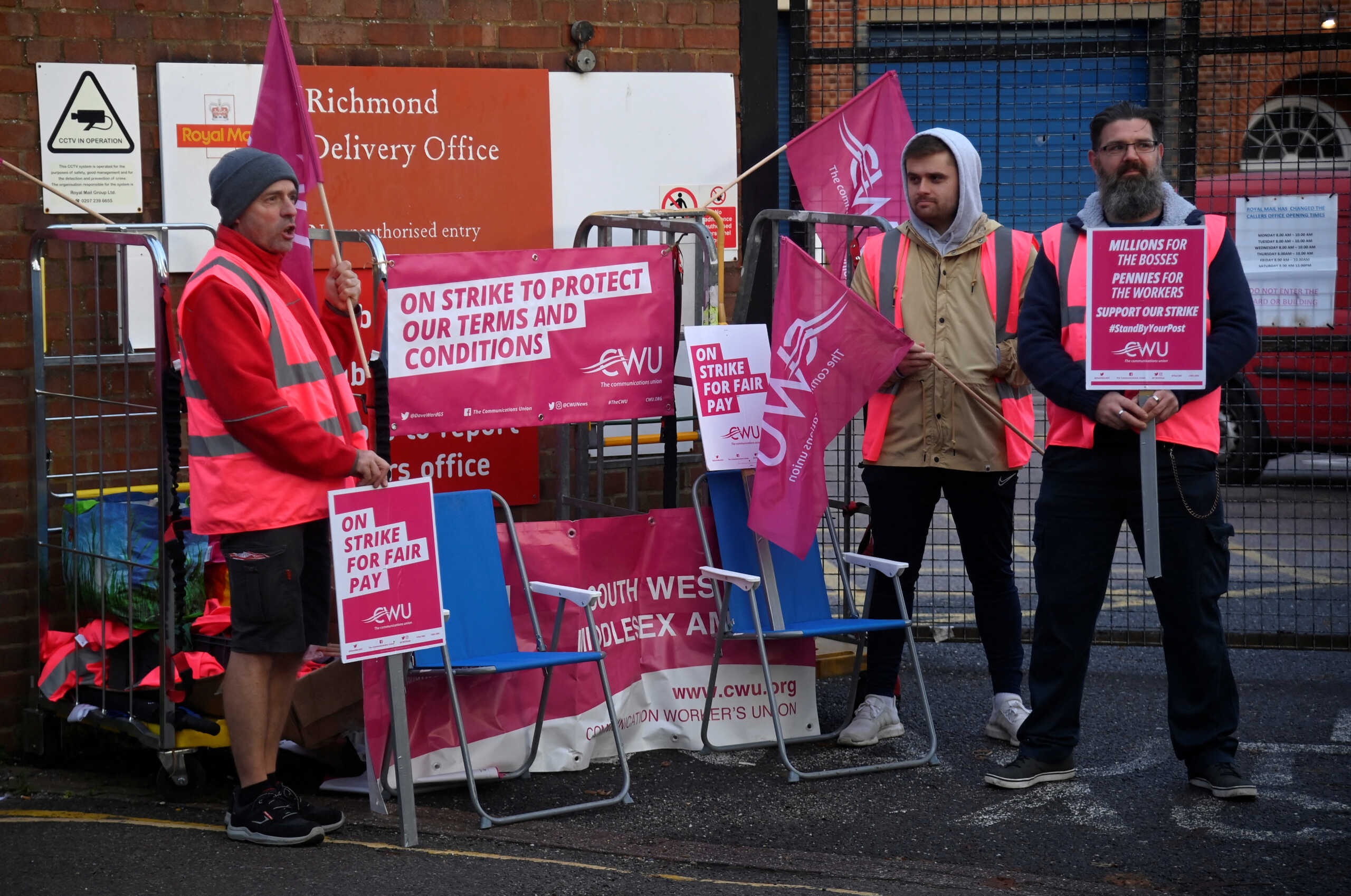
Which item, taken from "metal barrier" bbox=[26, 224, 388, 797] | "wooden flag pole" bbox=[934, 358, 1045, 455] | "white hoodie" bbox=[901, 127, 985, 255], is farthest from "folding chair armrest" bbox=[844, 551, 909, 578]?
"metal barrier" bbox=[26, 224, 388, 797]

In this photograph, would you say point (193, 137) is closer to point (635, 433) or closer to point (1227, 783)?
point (635, 433)

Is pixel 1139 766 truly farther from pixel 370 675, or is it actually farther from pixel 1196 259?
pixel 370 675

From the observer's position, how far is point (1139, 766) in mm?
5145

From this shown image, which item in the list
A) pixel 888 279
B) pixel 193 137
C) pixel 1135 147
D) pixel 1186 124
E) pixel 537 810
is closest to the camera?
pixel 1135 147

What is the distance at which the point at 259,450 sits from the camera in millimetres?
4215

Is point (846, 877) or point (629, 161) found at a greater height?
point (629, 161)

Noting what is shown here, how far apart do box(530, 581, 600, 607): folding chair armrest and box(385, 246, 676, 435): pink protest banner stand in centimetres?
57

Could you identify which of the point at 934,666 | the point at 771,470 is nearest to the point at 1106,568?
the point at 771,470

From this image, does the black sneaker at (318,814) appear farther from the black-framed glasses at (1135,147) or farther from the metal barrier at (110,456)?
the black-framed glasses at (1135,147)

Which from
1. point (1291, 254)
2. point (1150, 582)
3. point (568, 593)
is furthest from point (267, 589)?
point (1291, 254)

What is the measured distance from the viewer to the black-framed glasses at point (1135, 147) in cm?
458

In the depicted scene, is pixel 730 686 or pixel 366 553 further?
pixel 730 686

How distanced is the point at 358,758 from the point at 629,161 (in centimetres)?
270

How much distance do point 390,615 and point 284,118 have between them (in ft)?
5.15
